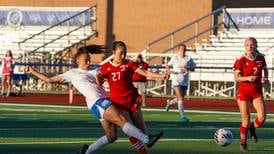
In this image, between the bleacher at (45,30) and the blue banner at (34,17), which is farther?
the blue banner at (34,17)

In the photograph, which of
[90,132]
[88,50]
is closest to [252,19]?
[90,132]

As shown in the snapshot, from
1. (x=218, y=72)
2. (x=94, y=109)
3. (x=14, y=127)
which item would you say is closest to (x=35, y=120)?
(x=14, y=127)

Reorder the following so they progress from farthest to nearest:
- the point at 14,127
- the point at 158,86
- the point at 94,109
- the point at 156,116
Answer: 1. the point at 158,86
2. the point at 156,116
3. the point at 14,127
4. the point at 94,109

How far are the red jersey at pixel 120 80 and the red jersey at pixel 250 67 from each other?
335 centimetres

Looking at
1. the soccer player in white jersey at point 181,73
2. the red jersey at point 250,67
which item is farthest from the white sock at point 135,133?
the soccer player in white jersey at point 181,73

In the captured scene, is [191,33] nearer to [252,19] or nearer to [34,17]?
[252,19]

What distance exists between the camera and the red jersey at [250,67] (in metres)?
18.9

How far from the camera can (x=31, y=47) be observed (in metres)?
52.6

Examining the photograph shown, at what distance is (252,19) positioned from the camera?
5144 cm

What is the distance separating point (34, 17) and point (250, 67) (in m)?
37.7

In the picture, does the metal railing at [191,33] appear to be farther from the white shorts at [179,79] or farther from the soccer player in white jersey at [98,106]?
the soccer player in white jersey at [98,106]

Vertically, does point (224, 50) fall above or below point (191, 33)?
below

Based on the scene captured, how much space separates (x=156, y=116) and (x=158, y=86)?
16972 mm

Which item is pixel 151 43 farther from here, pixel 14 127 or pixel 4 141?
pixel 4 141
